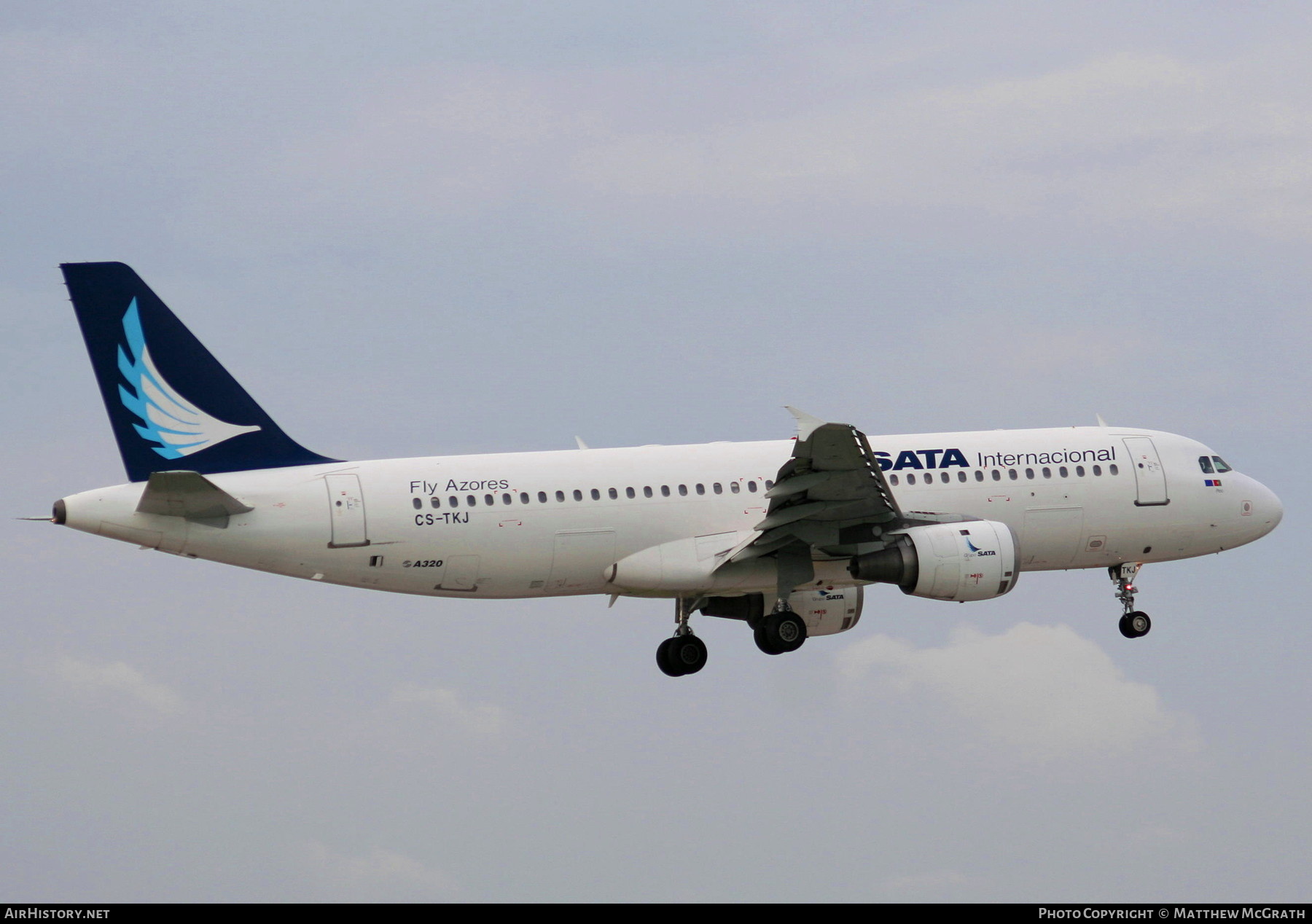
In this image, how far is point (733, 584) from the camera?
36.5 meters

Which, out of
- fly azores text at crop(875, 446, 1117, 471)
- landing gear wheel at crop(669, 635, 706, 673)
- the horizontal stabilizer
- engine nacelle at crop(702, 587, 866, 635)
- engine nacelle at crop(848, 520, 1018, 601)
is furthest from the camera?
engine nacelle at crop(702, 587, 866, 635)

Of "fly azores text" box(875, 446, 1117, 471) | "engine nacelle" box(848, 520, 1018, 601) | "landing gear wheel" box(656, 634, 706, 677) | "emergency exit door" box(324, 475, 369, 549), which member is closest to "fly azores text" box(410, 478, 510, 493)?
"emergency exit door" box(324, 475, 369, 549)

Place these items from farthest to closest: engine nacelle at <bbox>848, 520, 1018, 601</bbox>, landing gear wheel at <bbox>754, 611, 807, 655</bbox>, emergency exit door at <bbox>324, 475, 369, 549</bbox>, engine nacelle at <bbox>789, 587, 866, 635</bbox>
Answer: engine nacelle at <bbox>789, 587, 866, 635</bbox> → landing gear wheel at <bbox>754, 611, 807, 655</bbox> → engine nacelle at <bbox>848, 520, 1018, 601</bbox> → emergency exit door at <bbox>324, 475, 369, 549</bbox>

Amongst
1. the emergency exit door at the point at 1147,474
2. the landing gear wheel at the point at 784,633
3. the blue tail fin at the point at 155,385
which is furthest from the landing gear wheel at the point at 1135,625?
the blue tail fin at the point at 155,385

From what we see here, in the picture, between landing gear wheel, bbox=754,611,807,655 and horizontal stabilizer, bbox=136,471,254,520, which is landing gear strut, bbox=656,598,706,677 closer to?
landing gear wheel, bbox=754,611,807,655

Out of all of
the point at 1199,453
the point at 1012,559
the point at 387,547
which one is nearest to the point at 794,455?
the point at 1012,559

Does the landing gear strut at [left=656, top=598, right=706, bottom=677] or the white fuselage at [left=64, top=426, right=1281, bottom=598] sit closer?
the white fuselage at [left=64, top=426, right=1281, bottom=598]

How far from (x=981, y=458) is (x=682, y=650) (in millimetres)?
8241

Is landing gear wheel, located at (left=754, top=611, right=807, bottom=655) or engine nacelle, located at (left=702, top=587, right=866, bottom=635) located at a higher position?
engine nacelle, located at (left=702, top=587, right=866, bottom=635)

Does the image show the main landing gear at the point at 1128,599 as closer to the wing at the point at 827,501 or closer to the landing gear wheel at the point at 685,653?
the wing at the point at 827,501

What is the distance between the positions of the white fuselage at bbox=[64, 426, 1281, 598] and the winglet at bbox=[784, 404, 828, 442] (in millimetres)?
3928

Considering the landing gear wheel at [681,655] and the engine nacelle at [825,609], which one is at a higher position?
the engine nacelle at [825,609]

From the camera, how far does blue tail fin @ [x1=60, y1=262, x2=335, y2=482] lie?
3400 cm

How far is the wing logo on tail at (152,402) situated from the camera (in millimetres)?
34094
